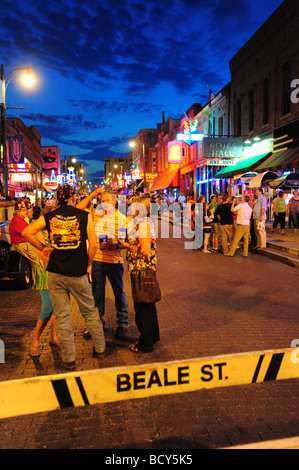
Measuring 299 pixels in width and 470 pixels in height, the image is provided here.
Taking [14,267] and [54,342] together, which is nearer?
[54,342]

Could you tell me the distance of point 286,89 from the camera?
769 inches

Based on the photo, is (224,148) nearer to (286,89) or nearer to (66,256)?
(286,89)

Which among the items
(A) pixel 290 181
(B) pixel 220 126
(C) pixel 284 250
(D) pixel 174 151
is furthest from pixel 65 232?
(D) pixel 174 151

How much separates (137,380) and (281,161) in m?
17.3

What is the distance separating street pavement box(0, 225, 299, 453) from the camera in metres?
3.09

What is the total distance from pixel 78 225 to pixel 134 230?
34.3 inches

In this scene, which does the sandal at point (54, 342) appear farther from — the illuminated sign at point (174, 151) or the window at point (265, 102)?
the illuminated sign at point (174, 151)

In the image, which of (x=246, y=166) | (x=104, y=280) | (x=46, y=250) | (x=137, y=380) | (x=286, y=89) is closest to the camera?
(x=137, y=380)

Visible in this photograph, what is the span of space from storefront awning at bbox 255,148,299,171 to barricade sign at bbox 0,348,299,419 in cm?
1519

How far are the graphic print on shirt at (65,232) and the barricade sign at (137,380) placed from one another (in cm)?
166

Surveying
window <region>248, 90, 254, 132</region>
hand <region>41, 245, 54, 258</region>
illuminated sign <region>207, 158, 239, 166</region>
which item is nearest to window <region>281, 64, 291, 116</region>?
window <region>248, 90, 254, 132</region>

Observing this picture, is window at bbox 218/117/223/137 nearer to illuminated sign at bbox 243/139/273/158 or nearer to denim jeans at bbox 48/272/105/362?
illuminated sign at bbox 243/139/273/158
